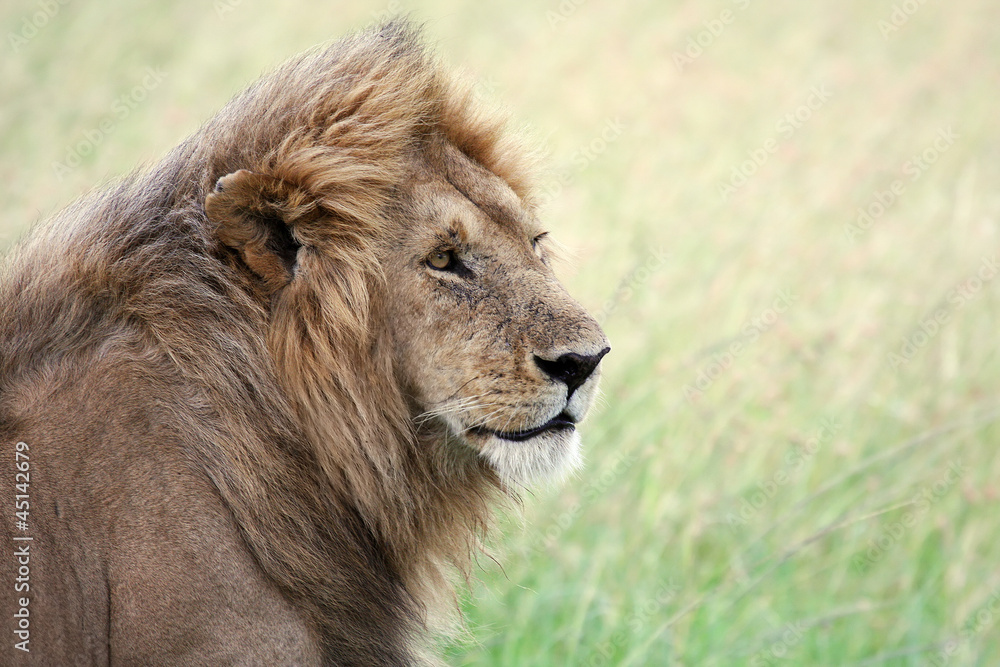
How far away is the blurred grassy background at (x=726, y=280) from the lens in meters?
4.22

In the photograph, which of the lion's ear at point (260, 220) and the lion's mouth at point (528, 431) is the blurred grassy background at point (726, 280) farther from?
the lion's ear at point (260, 220)

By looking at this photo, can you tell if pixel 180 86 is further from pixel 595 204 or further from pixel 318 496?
pixel 318 496

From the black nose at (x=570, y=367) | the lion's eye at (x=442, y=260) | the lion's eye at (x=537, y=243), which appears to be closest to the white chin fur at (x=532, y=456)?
the black nose at (x=570, y=367)

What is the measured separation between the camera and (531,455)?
8.09 feet

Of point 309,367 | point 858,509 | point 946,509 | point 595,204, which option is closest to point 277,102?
point 309,367

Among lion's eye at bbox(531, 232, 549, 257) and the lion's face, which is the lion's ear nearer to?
the lion's face

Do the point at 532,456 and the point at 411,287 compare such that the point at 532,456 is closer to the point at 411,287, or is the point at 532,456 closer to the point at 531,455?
the point at 531,455

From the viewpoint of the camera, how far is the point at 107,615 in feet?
6.79

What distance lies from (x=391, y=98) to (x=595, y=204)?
15.1 ft

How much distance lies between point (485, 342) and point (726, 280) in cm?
383

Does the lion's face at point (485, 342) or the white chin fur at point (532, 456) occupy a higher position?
the lion's face at point (485, 342)

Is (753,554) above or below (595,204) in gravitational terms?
below

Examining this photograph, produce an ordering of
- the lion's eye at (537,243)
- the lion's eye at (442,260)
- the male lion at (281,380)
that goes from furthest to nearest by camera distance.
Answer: the lion's eye at (537,243)
the lion's eye at (442,260)
the male lion at (281,380)

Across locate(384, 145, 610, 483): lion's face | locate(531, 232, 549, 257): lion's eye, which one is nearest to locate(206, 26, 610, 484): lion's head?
locate(384, 145, 610, 483): lion's face
